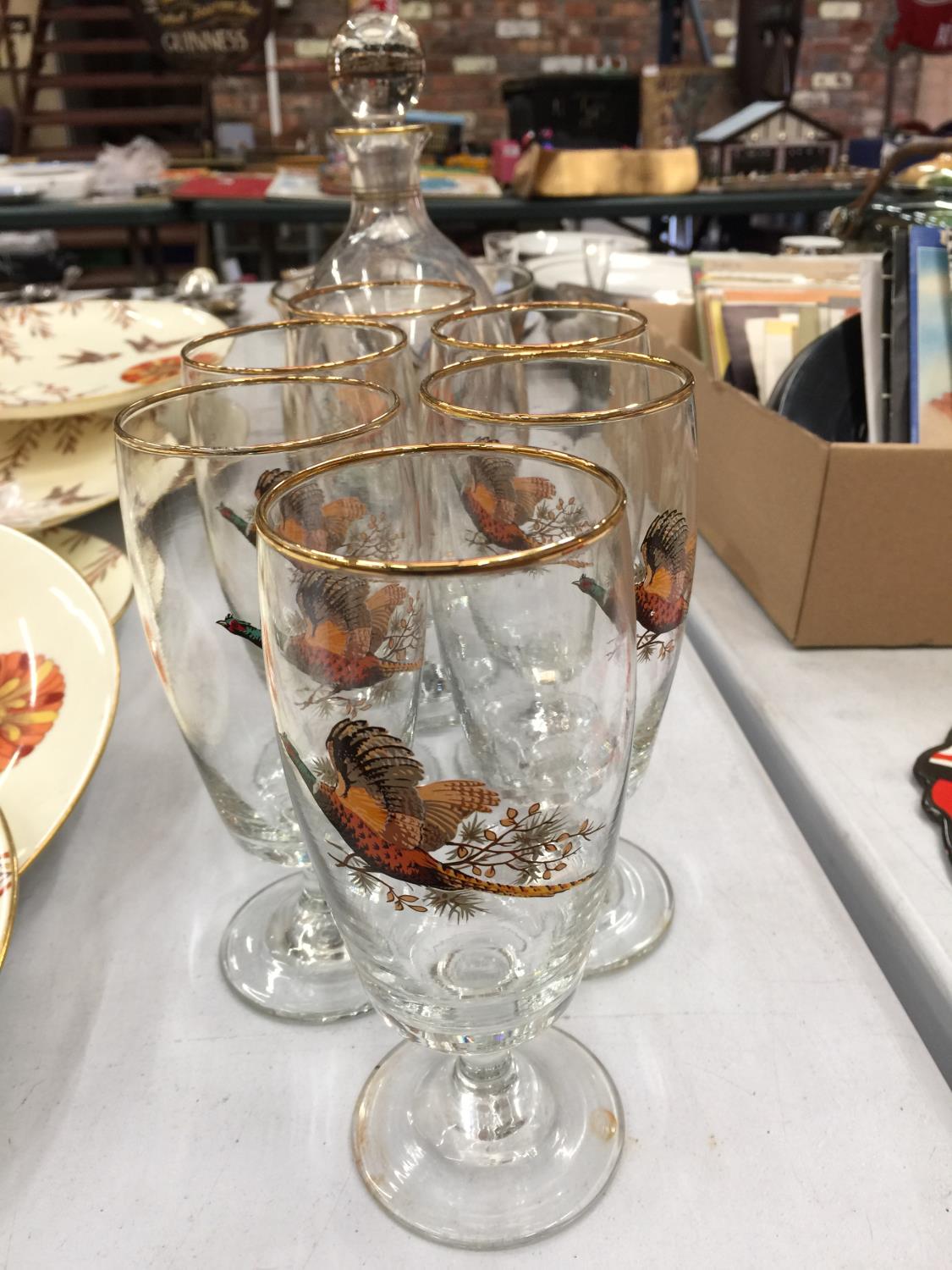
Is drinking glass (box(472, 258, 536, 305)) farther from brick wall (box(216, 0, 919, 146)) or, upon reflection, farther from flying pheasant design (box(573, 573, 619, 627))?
brick wall (box(216, 0, 919, 146))

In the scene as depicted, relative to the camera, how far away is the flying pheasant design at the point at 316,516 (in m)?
0.29

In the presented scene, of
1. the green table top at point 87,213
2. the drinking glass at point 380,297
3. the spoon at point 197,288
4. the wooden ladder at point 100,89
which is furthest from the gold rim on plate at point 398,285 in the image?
the wooden ladder at point 100,89

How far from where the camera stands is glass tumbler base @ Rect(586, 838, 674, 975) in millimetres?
407

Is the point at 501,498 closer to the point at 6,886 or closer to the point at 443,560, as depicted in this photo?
the point at 443,560

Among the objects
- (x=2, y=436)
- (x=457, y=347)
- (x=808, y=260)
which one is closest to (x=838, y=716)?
(x=457, y=347)

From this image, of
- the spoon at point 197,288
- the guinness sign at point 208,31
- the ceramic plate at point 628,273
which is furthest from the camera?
the guinness sign at point 208,31

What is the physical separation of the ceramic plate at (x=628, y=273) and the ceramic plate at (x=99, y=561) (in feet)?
2.03

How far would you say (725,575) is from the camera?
70 centimetres

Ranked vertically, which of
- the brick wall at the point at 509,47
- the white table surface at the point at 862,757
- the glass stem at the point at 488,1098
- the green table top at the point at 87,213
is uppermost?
the brick wall at the point at 509,47

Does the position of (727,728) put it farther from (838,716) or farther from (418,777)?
(418,777)

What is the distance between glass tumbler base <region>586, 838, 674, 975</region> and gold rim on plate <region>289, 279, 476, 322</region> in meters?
0.27

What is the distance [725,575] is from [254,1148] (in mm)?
488

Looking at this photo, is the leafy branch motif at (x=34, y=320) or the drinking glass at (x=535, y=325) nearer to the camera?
the drinking glass at (x=535, y=325)

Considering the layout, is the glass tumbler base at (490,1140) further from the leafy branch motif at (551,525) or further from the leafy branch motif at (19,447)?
the leafy branch motif at (19,447)
